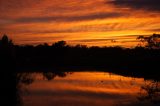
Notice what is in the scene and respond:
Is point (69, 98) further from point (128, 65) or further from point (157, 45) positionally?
point (128, 65)

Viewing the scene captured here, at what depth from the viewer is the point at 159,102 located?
1709 centimetres

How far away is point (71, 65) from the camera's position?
51469mm

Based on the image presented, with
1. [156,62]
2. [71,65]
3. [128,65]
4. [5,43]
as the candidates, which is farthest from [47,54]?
[5,43]

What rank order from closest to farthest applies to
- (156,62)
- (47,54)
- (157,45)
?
(157,45), (156,62), (47,54)

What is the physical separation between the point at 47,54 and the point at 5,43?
126 feet

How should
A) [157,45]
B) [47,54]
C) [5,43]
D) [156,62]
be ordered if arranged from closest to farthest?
1. [5,43]
2. [157,45]
3. [156,62]
4. [47,54]

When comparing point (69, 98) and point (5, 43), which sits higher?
point (5, 43)

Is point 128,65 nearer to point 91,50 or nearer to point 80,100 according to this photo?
point 91,50

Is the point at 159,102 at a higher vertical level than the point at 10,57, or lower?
lower

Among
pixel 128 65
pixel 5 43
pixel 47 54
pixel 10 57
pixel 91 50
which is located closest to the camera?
pixel 10 57

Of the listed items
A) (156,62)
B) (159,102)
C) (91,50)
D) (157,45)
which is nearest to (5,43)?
(159,102)

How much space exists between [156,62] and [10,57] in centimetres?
2378

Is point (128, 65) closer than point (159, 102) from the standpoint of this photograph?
No

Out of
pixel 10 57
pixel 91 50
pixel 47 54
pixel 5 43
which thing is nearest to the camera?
pixel 10 57
